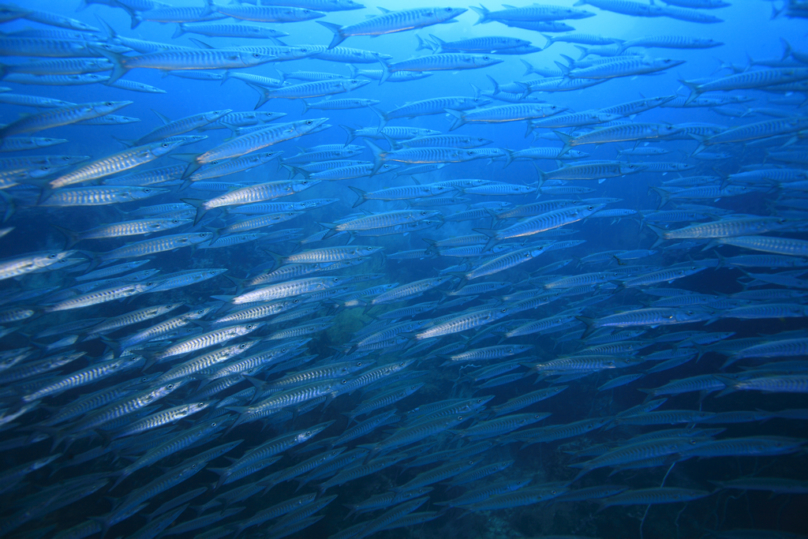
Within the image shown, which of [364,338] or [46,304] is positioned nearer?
[46,304]

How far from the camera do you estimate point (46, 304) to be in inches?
174

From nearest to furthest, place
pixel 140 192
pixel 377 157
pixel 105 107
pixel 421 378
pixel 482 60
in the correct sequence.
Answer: pixel 105 107
pixel 140 192
pixel 377 157
pixel 482 60
pixel 421 378

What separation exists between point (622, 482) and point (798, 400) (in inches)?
133

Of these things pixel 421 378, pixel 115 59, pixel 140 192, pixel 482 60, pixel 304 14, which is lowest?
pixel 421 378

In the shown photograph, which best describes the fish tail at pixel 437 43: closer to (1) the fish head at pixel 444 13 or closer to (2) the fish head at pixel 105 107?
(1) the fish head at pixel 444 13

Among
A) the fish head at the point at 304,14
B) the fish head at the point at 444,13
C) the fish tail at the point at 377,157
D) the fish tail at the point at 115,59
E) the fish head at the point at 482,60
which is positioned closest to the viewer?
the fish tail at the point at 115,59

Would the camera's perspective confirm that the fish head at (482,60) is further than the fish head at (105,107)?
Yes

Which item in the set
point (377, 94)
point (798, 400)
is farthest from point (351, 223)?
point (377, 94)

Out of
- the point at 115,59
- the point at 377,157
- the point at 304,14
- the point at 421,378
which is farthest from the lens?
the point at 421,378

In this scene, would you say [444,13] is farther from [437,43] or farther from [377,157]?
[437,43]

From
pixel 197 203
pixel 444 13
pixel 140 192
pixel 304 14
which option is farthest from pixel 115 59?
pixel 444 13

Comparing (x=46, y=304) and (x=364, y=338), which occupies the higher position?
(x=46, y=304)

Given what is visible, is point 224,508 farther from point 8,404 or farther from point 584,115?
point 584,115

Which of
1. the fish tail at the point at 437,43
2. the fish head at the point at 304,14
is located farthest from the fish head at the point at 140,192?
the fish tail at the point at 437,43
